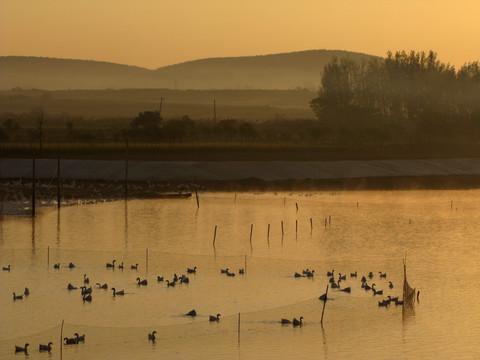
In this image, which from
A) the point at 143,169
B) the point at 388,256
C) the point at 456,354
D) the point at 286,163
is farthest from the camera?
the point at 286,163

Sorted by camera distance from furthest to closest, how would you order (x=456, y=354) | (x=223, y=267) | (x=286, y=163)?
(x=286, y=163), (x=223, y=267), (x=456, y=354)

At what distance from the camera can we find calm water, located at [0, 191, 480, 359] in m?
33.7

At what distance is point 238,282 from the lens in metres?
43.6

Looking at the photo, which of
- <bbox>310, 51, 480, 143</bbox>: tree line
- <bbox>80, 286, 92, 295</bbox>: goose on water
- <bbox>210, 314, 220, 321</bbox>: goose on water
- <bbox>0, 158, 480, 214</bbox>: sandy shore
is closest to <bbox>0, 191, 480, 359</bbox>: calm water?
<bbox>210, 314, 220, 321</bbox>: goose on water

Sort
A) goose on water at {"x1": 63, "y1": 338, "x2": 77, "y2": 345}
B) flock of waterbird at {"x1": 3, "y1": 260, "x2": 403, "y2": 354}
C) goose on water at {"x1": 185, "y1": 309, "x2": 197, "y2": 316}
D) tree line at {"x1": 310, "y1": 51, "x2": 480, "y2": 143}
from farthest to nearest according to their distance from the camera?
tree line at {"x1": 310, "y1": 51, "x2": 480, "y2": 143} < goose on water at {"x1": 185, "y1": 309, "x2": 197, "y2": 316} < flock of waterbird at {"x1": 3, "y1": 260, "x2": 403, "y2": 354} < goose on water at {"x1": 63, "y1": 338, "x2": 77, "y2": 345}

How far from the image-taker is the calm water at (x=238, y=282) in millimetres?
33656

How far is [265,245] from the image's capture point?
5647 cm

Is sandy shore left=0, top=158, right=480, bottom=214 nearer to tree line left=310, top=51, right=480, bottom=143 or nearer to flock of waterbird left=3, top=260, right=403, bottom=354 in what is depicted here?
flock of waterbird left=3, top=260, right=403, bottom=354

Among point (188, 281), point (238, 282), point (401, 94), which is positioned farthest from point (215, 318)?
point (401, 94)

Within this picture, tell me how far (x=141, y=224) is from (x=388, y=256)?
1884 centimetres

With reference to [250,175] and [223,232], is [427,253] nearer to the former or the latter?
[223,232]

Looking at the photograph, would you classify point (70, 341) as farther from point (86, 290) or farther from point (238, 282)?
point (238, 282)

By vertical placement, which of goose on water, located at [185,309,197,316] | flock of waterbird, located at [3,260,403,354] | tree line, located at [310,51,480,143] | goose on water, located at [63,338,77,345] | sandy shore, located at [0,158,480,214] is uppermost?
tree line, located at [310,51,480,143]

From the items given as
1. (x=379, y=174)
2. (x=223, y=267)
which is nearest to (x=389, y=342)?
(x=223, y=267)
